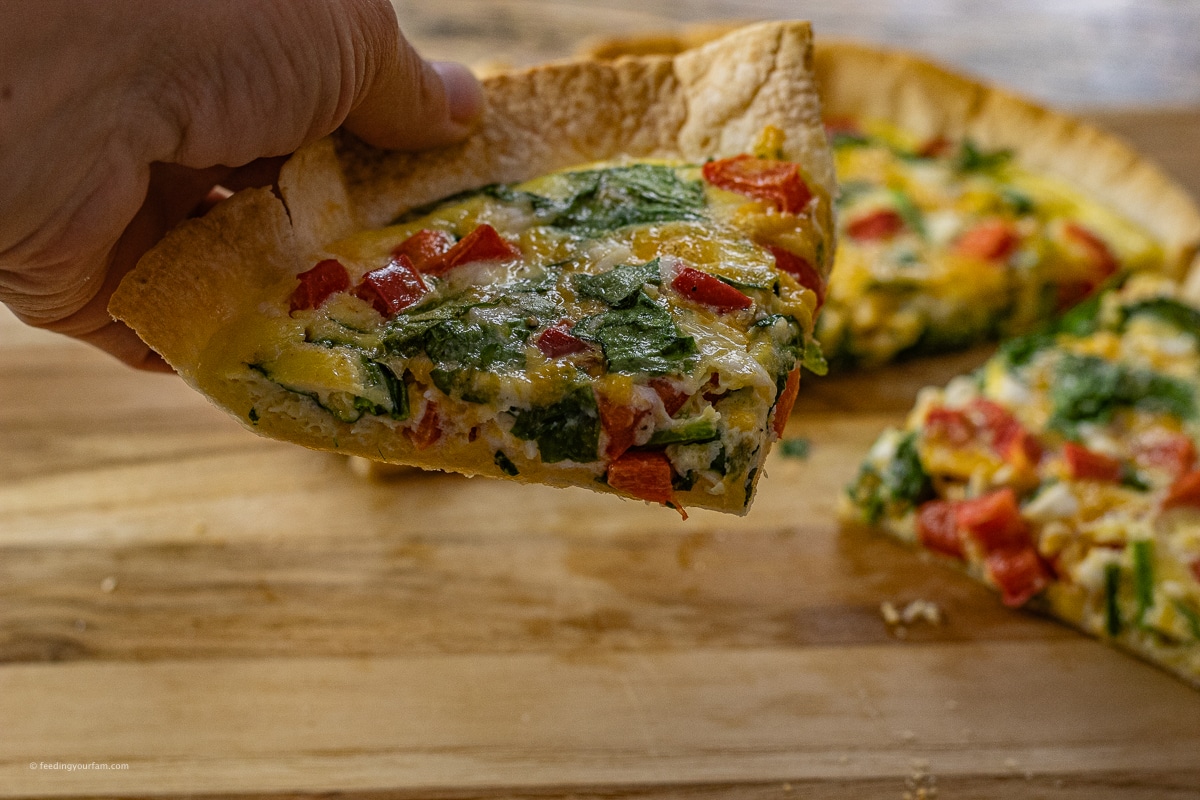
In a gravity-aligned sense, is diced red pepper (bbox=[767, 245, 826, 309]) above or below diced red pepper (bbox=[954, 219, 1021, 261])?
above

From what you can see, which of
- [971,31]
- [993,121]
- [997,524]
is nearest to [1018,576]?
[997,524]

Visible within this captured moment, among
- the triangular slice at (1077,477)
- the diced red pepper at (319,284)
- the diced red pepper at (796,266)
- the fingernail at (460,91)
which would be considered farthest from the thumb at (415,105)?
the triangular slice at (1077,477)

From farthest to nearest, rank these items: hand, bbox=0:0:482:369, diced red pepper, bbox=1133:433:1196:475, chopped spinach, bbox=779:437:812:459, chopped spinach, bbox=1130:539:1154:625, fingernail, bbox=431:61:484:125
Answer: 1. chopped spinach, bbox=779:437:812:459
2. diced red pepper, bbox=1133:433:1196:475
3. chopped spinach, bbox=1130:539:1154:625
4. fingernail, bbox=431:61:484:125
5. hand, bbox=0:0:482:369

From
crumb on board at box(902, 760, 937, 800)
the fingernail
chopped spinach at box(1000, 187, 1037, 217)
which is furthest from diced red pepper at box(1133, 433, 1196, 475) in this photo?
the fingernail

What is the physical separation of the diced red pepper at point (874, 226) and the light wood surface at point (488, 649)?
1305mm

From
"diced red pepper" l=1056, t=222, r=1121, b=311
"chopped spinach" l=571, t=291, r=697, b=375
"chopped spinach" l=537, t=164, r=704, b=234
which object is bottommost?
"diced red pepper" l=1056, t=222, r=1121, b=311

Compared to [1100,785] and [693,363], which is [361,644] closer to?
[693,363]

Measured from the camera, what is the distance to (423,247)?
254 cm

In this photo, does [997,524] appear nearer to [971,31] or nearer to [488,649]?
[488,649]

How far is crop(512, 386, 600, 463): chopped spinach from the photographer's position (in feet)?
7.32

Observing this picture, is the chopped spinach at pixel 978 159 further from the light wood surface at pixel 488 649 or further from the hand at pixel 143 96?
the hand at pixel 143 96

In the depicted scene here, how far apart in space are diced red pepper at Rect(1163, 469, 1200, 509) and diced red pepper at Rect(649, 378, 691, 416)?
2166 millimetres

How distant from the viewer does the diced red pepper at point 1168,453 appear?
3662 mm

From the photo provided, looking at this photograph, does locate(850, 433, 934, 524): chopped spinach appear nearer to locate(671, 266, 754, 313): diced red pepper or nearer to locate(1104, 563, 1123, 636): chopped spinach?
locate(1104, 563, 1123, 636): chopped spinach
